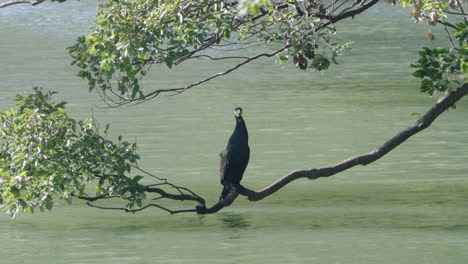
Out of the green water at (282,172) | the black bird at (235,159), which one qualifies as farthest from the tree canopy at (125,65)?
the green water at (282,172)

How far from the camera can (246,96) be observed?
A: 27922 mm

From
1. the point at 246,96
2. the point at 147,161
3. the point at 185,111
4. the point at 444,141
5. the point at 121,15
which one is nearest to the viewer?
the point at 121,15

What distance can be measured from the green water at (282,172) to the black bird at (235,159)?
451 mm

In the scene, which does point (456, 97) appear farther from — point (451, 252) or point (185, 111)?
point (185, 111)

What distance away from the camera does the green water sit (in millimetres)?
11484

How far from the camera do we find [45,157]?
11.2 meters

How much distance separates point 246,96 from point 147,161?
373 inches

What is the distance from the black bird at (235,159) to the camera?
12.5 metres

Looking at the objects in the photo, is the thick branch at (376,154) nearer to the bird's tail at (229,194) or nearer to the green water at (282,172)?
the bird's tail at (229,194)

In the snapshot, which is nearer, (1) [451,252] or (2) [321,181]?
(1) [451,252]

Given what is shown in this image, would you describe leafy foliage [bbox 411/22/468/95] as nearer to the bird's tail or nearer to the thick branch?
the thick branch

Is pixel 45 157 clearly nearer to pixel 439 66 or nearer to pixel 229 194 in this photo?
pixel 229 194

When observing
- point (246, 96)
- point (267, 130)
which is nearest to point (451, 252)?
point (267, 130)

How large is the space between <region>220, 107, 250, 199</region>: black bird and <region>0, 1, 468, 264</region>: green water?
45 centimetres
